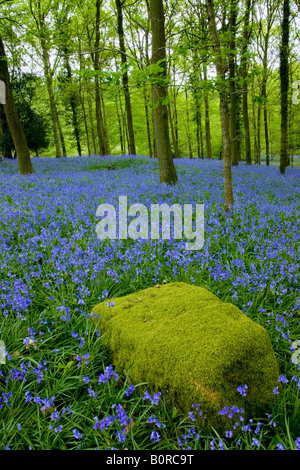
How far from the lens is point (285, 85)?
12.8 m

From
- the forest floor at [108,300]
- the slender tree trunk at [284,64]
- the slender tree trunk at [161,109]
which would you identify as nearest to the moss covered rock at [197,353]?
the forest floor at [108,300]

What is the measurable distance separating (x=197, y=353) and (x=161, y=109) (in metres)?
8.86

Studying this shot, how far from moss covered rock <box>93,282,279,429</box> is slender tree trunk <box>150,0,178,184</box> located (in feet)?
23.1

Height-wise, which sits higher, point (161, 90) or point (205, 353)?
point (161, 90)

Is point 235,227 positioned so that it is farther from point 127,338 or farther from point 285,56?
point 285,56

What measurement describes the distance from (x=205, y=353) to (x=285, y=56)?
47.5 ft

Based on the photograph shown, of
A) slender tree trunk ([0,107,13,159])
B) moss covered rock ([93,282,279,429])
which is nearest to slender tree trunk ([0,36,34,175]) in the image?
slender tree trunk ([0,107,13,159])

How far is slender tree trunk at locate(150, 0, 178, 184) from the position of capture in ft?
28.8

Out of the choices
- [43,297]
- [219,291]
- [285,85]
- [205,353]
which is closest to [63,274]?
[43,297]

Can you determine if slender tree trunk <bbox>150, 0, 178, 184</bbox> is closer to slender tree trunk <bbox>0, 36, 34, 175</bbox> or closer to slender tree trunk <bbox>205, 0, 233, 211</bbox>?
slender tree trunk <bbox>205, 0, 233, 211</bbox>

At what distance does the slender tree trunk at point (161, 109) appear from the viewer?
8788 millimetres

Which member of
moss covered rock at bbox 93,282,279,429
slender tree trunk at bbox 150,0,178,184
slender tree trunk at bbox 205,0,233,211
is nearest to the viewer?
moss covered rock at bbox 93,282,279,429

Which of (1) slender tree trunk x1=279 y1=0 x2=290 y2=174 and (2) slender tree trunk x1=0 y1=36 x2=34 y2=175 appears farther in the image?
(1) slender tree trunk x1=279 y1=0 x2=290 y2=174

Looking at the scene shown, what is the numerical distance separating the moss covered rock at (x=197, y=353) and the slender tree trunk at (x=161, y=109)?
7.03 metres
